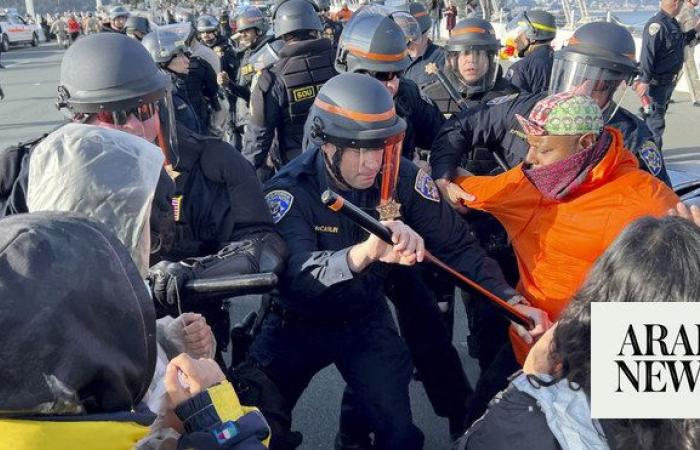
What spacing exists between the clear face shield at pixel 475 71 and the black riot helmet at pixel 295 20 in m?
1.16

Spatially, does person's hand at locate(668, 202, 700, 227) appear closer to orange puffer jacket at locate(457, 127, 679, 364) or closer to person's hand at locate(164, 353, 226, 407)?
orange puffer jacket at locate(457, 127, 679, 364)

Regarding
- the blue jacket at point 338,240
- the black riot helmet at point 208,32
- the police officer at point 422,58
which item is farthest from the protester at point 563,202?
the black riot helmet at point 208,32

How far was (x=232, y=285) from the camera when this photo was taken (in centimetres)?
189

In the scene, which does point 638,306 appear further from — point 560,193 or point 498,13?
point 498,13

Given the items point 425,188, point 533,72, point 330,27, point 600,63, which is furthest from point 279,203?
point 330,27

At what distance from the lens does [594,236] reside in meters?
2.55

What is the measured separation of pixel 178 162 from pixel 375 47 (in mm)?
1805

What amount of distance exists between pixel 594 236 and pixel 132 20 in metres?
7.31

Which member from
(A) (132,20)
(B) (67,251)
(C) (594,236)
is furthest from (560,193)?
(A) (132,20)

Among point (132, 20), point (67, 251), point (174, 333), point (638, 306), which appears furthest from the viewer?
point (132, 20)

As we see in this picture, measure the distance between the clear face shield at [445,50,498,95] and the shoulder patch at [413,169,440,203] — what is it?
2.02 m

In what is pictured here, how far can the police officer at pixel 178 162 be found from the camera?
2332 mm

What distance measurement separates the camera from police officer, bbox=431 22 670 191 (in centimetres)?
351

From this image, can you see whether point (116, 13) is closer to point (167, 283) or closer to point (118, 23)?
point (118, 23)
